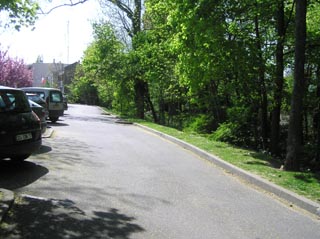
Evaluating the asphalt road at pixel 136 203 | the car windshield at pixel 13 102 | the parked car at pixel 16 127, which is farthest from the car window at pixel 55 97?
the car windshield at pixel 13 102

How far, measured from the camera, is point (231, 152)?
12.8 m

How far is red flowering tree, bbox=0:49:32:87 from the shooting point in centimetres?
5095

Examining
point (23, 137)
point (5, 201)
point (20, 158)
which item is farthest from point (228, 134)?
point (5, 201)

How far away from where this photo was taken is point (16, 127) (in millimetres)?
8766

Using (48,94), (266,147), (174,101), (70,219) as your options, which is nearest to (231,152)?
(266,147)

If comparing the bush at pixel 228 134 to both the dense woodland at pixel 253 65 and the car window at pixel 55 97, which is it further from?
the car window at pixel 55 97

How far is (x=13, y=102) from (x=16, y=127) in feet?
1.97

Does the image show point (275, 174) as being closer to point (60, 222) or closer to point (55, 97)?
point (60, 222)

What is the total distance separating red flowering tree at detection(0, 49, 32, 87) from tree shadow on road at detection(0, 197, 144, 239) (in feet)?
150

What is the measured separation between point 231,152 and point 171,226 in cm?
724

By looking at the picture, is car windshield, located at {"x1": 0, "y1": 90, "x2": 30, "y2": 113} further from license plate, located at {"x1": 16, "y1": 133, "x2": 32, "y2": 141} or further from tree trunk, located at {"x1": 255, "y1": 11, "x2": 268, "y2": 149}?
tree trunk, located at {"x1": 255, "y1": 11, "x2": 268, "y2": 149}

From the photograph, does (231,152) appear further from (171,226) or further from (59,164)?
(171,226)

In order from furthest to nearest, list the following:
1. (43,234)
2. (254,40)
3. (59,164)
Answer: (254,40), (59,164), (43,234)

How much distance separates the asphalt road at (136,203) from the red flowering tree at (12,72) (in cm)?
4288
